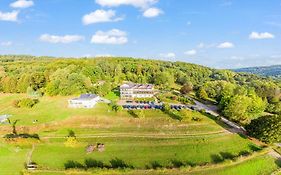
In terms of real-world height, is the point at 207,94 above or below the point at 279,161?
above

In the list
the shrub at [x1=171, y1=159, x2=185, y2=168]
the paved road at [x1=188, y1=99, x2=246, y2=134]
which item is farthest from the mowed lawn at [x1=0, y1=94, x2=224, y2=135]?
the shrub at [x1=171, y1=159, x2=185, y2=168]

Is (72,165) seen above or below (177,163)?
below

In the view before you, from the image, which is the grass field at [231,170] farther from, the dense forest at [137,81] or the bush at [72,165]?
the dense forest at [137,81]

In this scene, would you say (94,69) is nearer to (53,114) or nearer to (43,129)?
(53,114)

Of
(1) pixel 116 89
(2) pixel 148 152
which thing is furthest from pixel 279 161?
(1) pixel 116 89

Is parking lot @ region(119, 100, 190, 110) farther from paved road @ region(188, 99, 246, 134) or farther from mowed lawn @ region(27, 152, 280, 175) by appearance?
mowed lawn @ region(27, 152, 280, 175)

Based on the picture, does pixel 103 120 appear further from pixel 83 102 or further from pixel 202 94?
pixel 202 94

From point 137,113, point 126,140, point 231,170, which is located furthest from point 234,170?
point 137,113

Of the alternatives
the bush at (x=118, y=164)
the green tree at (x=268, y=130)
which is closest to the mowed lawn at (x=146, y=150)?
the bush at (x=118, y=164)
